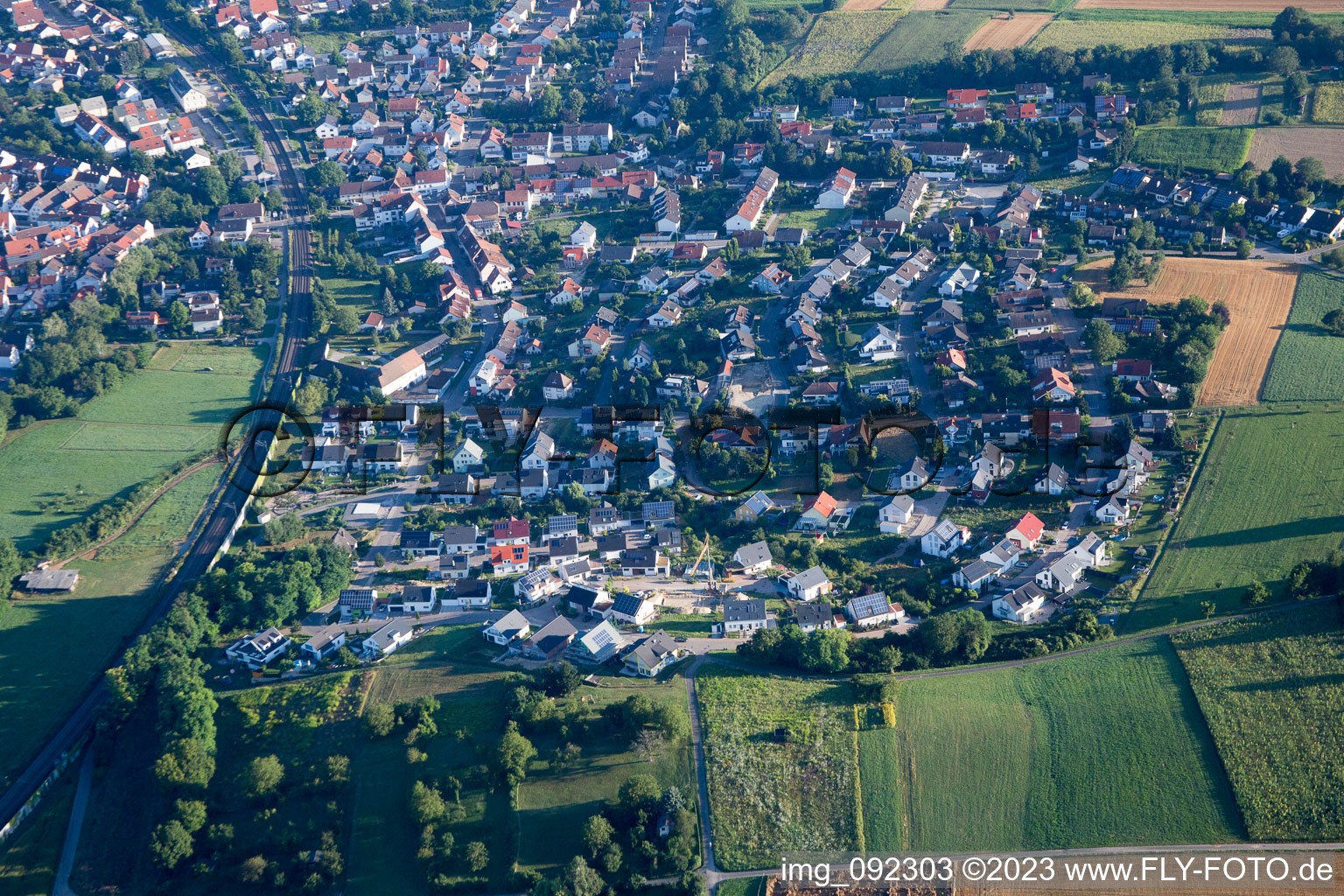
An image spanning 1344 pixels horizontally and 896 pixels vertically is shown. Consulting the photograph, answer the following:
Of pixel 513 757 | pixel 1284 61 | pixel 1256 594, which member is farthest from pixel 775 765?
pixel 1284 61

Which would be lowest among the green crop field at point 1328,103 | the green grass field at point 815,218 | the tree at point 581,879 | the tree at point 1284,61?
the tree at point 581,879

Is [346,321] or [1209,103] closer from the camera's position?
[346,321]

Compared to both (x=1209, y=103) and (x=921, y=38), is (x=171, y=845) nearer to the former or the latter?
(x=1209, y=103)

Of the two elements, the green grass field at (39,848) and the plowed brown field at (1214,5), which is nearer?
the green grass field at (39,848)

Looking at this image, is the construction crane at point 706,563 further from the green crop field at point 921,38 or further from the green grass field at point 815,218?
the green crop field at point 921,38

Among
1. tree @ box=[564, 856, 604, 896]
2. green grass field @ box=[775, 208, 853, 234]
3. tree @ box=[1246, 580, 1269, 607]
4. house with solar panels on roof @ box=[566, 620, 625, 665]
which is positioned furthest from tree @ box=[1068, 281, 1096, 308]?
tree @ box=[564, 856, 604, 896]

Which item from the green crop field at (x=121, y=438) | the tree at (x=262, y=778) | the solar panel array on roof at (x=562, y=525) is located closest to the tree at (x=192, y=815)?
the tree at (x=262, y=778)

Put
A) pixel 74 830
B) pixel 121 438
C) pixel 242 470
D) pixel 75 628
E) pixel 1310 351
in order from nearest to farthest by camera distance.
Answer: pixel 74 830, pixel 75 628, pixel 1310 351, pixel 242 470, pixel 121 438
